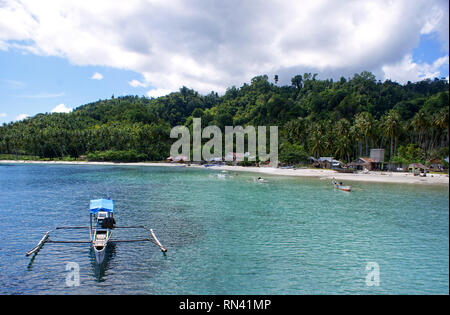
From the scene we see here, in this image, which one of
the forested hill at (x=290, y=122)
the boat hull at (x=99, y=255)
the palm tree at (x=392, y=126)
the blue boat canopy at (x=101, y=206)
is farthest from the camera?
the forested hill at (x=290, y=122)

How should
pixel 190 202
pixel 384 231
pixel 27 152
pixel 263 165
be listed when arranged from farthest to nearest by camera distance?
pixel 27 152 → pixel 263 165 → pixel 190 202 → pixel 384 231

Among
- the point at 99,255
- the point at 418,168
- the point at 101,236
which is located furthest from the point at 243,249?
the point at 418,168

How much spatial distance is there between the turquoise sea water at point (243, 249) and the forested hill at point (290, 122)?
28.0 meters

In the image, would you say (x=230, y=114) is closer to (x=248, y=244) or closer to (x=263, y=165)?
(x=263, y=165)

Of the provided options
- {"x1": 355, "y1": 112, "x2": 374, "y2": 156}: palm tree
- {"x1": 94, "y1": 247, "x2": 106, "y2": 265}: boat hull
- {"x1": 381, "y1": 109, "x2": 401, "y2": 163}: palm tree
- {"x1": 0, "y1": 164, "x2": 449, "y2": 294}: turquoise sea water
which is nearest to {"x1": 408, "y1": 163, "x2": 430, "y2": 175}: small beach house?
{"x1": 381, "y1": 109, "x2": 401, "y2": 163}: palm tree

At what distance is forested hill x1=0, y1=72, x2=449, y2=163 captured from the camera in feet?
210

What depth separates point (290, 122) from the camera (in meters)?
91.6

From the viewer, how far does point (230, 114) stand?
Answer: 424 ft

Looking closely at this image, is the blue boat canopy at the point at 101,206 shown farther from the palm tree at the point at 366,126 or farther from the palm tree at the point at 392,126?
the palm tree at the point at 366,126

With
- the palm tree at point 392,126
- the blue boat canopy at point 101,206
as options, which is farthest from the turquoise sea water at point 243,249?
the palm tree at point 392,126

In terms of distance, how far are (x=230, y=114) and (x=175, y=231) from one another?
11187 centimetres

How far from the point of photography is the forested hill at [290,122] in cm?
6387

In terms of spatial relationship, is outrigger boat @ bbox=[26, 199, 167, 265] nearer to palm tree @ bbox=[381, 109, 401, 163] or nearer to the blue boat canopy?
the blue boat canopy

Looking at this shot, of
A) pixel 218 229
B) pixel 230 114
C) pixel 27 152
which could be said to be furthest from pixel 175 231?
pixel 27 152
